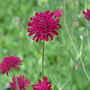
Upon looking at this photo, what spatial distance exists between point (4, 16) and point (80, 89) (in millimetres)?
1328

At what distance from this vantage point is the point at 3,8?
198 cm

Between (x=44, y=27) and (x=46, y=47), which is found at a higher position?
(x=44, y=27)

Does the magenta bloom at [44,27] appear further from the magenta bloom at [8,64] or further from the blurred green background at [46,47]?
the blurred green background at [46,47]

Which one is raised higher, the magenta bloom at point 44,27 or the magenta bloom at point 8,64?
the magenta bloom at point 44,27

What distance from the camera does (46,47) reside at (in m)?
1.52

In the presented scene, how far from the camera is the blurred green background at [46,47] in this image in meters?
1.11

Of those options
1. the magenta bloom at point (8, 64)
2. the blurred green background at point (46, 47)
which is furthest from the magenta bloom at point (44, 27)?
the blurred green background at point (46, 47)

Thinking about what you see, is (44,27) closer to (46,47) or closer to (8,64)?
(8,64)

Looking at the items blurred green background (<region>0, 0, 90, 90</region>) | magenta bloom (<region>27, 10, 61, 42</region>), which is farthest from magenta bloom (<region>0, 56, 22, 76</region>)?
blurred green background (<region>0, 0, 90, 90</region>)

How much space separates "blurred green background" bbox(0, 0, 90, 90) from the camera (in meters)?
1.11

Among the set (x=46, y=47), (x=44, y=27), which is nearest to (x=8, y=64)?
(x=44, y=27)

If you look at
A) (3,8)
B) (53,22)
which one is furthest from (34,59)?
(53,22)

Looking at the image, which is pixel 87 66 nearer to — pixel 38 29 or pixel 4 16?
pixel 38 29

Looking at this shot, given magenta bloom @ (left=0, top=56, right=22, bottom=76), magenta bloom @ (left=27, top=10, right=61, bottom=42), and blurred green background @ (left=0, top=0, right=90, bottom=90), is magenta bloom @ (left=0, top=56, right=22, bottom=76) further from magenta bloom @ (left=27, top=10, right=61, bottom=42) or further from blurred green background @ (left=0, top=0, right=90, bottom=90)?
blurred green background @ (left=0, top=0, right=90, bottom=90)
